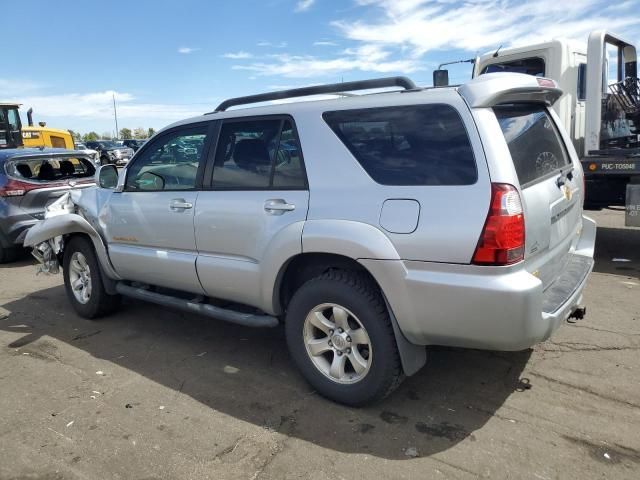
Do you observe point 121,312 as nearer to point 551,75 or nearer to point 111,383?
point 111,383

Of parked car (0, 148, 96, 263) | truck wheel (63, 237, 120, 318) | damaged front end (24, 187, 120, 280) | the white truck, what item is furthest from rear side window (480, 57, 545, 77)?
parked car (0, 148, 96, 263)

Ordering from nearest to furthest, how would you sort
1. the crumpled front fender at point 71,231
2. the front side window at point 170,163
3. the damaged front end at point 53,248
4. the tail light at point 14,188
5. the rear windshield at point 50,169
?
1. the front side window at point 170,163
2. the crumpled front fender at point 71,231
3. the damaged front end at point 53,248
4. the tail light at point 14,188
5. the rear windshield at point 50,169

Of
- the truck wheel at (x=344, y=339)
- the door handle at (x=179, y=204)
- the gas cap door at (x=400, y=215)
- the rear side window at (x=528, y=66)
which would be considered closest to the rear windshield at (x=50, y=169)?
the door handle at (x=179, y=204)

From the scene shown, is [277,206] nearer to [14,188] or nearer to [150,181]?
[150,181]

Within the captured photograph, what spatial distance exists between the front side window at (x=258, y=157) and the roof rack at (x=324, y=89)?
26cm

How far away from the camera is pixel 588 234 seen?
4020mm

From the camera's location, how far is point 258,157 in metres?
3.64

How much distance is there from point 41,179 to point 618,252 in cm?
839

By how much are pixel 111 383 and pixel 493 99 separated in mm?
3158

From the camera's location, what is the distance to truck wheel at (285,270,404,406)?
118 inches

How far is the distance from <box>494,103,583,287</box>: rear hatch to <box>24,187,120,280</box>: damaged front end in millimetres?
3499

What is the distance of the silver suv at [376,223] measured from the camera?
2686mm

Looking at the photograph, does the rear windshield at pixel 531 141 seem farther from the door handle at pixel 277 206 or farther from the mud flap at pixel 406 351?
the door handle at pixel 277 206

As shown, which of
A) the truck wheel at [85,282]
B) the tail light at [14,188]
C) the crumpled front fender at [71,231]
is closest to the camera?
the crumpled front fender at [71,231]
